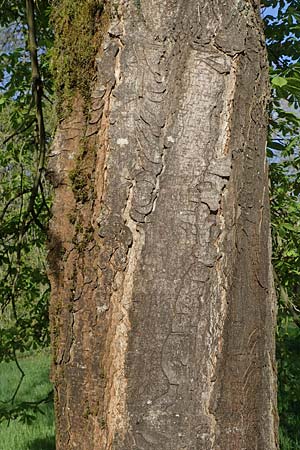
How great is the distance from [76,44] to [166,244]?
0.62 meters

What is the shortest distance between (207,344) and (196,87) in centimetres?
60

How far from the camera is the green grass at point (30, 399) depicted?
15.7ft

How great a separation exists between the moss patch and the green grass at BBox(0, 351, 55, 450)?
285cm

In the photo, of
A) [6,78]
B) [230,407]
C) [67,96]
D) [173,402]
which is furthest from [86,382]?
[6,78]

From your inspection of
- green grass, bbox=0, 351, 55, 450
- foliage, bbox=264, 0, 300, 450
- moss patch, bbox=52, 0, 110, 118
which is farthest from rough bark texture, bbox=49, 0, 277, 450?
green grass, bbox=0, 351, 55, 450

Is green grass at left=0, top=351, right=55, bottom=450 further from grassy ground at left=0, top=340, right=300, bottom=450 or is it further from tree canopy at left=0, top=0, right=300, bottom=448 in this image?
tree canopy at left=0, top=0, right=300, bottom=448

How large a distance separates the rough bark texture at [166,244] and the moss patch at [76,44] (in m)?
0.05

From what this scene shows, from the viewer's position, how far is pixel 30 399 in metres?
6.53

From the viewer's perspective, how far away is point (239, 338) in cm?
136

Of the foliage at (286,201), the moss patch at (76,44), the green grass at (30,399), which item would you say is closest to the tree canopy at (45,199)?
the foliage at (286,201)

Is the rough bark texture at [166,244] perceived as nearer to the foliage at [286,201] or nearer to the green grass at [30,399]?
the foliage at [286,201]

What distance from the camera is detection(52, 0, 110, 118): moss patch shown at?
4.87 feet

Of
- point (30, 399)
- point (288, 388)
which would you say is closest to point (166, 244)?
point (288, 388)

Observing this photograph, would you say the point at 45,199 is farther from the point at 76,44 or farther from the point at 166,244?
the point at 166,244
